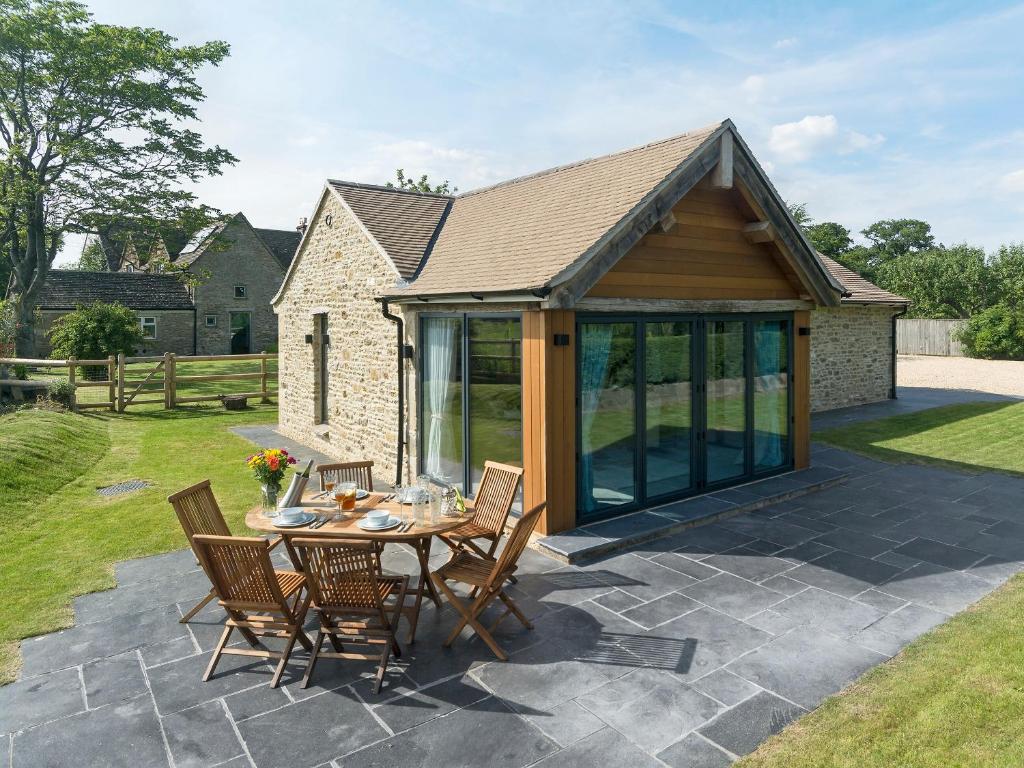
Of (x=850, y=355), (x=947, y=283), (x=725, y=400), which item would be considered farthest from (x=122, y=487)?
(x=947, y=283)

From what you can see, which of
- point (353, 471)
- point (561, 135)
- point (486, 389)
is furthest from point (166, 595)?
point (561, 135)

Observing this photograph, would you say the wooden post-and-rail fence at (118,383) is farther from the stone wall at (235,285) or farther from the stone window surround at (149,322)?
the stone wall at (235,285)

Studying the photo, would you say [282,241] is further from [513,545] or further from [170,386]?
[513,545]

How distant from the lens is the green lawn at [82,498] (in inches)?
257

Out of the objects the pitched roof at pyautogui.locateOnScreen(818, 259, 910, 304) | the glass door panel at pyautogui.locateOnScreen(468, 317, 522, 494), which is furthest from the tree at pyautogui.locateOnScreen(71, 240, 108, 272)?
the glass door panel at pyautogui.locateOnScreen(468, 317, 522, 494)

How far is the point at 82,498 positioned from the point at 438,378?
5.83 meters

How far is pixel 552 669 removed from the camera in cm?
500

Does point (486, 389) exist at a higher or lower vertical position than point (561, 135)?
lower

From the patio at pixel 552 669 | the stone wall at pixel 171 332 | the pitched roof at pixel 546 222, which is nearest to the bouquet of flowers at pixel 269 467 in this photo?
the patio at pixel 552 669

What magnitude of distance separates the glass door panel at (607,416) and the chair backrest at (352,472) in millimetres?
2588

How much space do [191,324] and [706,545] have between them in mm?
32909

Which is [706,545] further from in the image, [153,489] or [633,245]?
[153,489]

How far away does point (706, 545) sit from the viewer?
25.2ft

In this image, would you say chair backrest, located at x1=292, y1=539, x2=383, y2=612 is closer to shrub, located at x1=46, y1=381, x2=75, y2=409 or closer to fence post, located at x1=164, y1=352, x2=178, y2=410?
shrub, located at x1=46, y1=381, x2=75, y2=409
